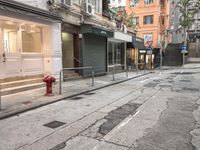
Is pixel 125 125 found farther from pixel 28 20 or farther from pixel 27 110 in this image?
pixel 28 20

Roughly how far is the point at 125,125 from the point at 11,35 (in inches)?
291

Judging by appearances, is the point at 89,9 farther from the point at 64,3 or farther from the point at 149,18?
the point at 149,18

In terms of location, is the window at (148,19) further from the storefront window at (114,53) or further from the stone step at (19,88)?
the stone step at (19,88)

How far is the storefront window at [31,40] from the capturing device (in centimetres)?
1028

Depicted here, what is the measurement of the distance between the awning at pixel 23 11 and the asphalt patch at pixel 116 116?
5674 mm

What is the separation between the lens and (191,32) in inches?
2004

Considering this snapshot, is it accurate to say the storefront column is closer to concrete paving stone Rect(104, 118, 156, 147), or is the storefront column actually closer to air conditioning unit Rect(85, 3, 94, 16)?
air conditioning unit Rect(85, 3, 94, 16)

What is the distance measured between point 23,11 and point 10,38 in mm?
1751

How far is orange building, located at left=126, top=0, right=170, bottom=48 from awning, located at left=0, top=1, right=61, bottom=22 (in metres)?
23.2

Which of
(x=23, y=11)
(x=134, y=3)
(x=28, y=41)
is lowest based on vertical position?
(x=28, y=41)

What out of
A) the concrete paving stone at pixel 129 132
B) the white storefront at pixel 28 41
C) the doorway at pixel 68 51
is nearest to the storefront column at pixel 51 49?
the white storefront at pixel 28 41

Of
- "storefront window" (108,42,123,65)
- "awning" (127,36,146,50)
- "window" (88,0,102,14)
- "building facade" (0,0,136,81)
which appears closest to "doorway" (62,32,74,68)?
"building facade" (0,0,136,81)

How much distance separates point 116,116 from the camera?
5.77 metres

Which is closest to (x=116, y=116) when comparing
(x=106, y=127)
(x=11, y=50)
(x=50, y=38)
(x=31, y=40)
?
(x=106, y=127)
